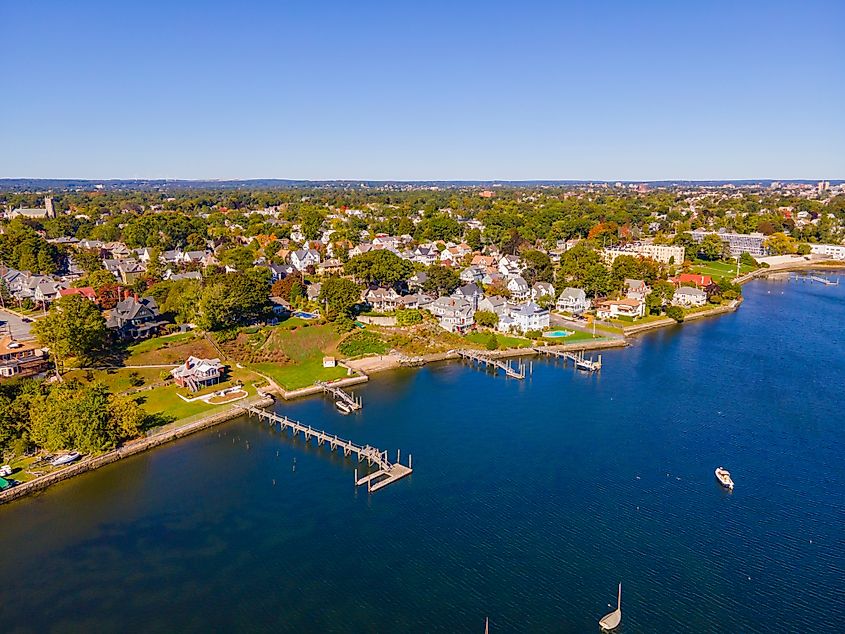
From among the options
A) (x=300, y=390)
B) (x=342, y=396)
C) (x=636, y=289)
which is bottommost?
(x=342, y=396)

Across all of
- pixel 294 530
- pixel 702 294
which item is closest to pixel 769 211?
pixel 702 294

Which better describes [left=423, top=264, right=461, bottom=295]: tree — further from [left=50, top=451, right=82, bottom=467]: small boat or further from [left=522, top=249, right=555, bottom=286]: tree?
[left=50, top=451, right=82, bottom=467]: small boat

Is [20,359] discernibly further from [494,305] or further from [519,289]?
[519,289]

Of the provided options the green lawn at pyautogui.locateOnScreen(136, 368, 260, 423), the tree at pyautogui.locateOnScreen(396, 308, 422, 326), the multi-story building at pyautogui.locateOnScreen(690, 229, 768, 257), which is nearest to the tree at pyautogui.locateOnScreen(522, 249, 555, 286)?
the tree at pyautogui.locateOnScreen(396, 308, 422, 326)

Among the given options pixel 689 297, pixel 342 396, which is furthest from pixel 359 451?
pixel 689 297

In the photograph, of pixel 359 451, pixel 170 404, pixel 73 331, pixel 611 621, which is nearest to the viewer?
pixel 611 621

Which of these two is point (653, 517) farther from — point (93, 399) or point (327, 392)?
point (93, 399)
